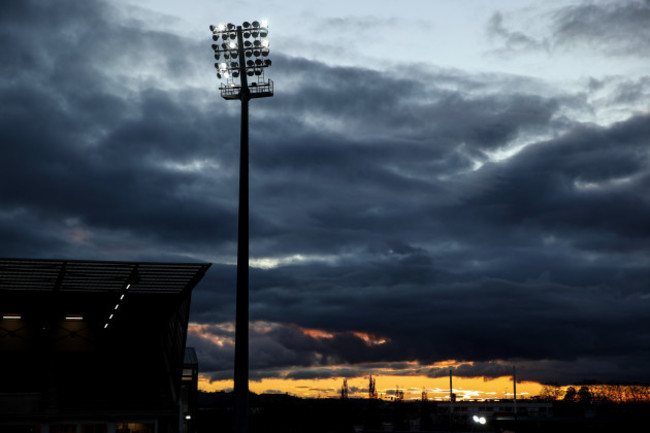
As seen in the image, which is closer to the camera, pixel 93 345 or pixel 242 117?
pixel 242 117

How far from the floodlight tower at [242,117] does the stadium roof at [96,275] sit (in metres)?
13.2

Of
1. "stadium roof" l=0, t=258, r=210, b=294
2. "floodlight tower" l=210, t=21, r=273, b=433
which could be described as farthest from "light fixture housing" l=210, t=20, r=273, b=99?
"stadium roof" l=0, t=258, r=210, b=294

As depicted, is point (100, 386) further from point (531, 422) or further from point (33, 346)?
point (531, 422)

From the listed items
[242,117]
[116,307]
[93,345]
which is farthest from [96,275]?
[242,117]

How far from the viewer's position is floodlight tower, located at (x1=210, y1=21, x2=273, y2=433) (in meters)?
18.9

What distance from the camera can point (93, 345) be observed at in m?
46.6

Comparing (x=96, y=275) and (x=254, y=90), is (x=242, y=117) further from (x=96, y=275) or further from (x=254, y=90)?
(x=96, y=275)

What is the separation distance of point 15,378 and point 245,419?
32.1m

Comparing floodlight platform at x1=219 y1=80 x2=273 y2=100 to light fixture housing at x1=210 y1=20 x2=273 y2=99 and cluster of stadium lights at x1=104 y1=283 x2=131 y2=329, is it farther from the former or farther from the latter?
cluster of stadium lights at x1=104 y1=283 x2=131 y2=329

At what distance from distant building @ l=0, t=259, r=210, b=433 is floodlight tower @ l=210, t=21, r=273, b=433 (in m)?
13.6

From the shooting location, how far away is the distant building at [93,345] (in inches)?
1449

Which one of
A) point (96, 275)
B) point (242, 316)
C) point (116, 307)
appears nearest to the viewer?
point (242, 316)

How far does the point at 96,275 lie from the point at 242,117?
62.8 ft

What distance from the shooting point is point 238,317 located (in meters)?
19.6
